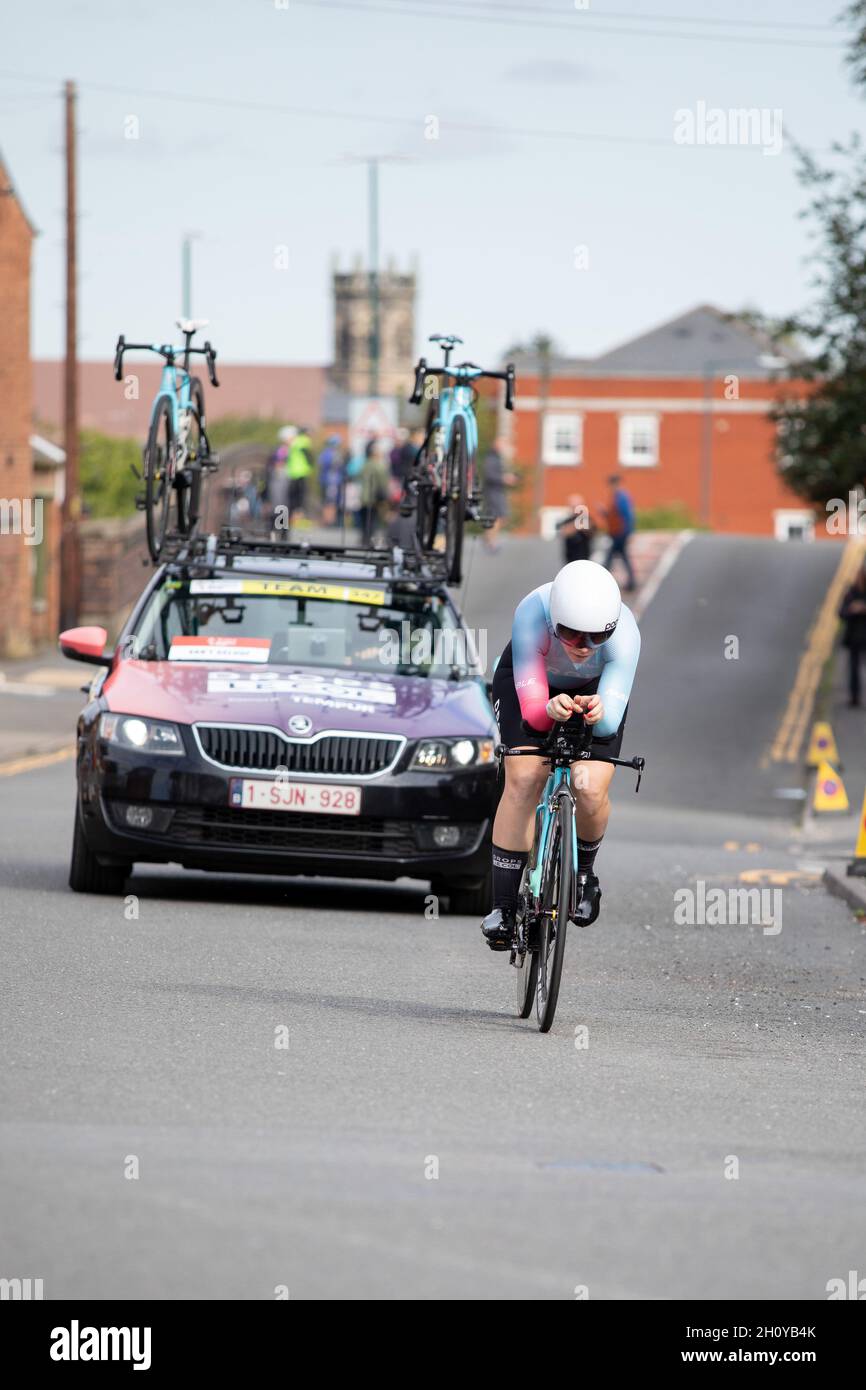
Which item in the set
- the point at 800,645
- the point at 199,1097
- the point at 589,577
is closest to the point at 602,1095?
the point at 199,1097

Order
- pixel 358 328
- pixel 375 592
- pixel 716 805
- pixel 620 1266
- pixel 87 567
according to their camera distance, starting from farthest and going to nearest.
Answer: pixel 358 328 → pixel 87 567 → pixel 716 805 → pixel 375 592 → pixel 620 1266

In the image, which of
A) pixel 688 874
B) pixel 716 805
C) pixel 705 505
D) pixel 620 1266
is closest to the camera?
pixel 620 1266

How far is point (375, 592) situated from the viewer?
13141 millimetres

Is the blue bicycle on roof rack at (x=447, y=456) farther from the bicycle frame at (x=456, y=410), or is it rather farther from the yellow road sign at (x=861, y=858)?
the yellow road sign at (x=861, y=858)

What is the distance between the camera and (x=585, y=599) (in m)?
8.34

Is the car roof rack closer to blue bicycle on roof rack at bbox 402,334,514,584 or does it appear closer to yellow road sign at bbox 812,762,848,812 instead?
blue bicycle on roof rack at bbox 402,334,514,584

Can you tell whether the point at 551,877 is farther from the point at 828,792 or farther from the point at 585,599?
the point at 828,792

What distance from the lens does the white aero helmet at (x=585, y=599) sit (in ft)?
27.3

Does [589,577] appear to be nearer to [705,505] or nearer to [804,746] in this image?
[804,746]

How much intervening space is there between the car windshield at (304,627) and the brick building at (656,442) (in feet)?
247

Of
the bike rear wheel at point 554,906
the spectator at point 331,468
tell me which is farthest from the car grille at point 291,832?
the spectator at point 331,468

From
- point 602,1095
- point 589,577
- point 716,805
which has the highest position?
point 589,577

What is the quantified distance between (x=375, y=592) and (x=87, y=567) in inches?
1242

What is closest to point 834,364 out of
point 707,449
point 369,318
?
point 707,449
